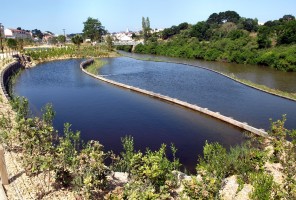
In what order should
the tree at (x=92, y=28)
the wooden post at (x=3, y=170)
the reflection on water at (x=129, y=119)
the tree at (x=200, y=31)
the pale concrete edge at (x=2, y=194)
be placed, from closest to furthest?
the pale concrete edge at (x=2, y=194)
the wooden post at (x=3, y=170)
the reflection on water at (x=129, y=119)
the tree at (x=200, y=31)
the tree at (x=92, y=28)

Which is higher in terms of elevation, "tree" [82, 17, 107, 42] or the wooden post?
"tree" [82, 17, 107, 42]

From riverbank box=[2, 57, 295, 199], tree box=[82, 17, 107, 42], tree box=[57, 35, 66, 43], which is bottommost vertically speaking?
riverbank box=[2, 57, 295, 199]

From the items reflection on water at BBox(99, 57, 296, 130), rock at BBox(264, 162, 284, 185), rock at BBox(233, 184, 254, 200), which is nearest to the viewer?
rock at BBox(233, 184, 254, 200)

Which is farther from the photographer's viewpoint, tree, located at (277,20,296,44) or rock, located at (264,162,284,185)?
tree, located at (277,20,296,44)

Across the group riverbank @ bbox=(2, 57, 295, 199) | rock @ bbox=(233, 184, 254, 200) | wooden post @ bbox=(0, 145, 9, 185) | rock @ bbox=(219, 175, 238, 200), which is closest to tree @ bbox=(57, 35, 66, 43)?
riverbank @ bbox=(2, 57, 295, 199)

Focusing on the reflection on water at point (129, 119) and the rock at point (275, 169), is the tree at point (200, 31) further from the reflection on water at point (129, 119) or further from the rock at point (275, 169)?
the rock at point (275, 169)

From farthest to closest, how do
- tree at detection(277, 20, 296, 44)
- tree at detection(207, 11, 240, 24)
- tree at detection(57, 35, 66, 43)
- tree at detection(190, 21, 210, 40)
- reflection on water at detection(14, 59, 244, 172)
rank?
tree at detection(207, 11, 240, 24)
tree at detection(57, 35, 66, 43)
tree at detection(190, 21, 210, 40)
tree at detection(277, 20, 296, 44)
reflection on water at detection(14, 59, 244, 172)

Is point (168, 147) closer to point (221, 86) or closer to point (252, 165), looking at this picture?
point (252, 165)

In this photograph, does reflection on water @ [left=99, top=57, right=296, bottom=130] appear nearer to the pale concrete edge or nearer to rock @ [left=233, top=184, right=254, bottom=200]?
rock @ [left=233, top=184, right=254, bottom=200]

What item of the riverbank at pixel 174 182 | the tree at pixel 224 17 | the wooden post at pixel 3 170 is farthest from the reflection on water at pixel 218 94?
the tree at pixel 224 17

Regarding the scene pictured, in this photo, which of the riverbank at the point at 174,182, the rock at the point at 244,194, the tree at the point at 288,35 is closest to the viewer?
the riverbank at the point at 174,182

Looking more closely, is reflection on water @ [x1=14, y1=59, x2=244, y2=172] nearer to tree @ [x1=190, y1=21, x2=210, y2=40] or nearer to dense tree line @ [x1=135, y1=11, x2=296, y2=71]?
dense tree line @ [x1=135, y1=11, x2=296, y2=71]

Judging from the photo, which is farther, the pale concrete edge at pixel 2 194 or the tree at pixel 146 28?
the tree at pixel 146 28

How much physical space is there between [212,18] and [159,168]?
4646 inches
